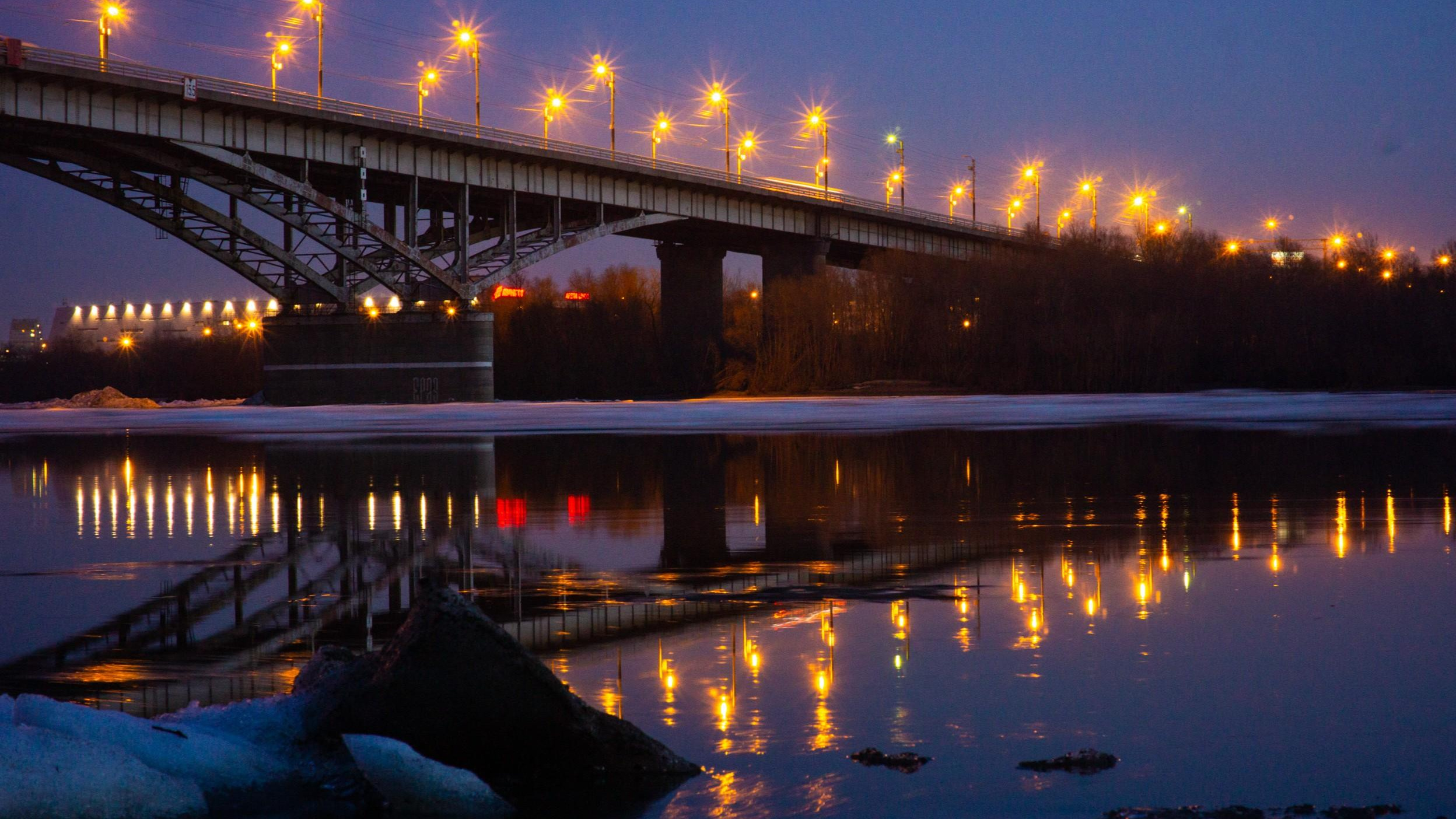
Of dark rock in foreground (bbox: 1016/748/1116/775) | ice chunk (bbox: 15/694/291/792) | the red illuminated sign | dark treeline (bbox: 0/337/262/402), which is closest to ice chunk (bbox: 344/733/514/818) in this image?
ice chunk (bbox: 15/694/291/792)

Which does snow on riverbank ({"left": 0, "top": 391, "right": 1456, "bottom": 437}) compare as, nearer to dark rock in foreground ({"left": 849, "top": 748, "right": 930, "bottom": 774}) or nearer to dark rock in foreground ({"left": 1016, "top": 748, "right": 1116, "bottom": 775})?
dark rock in foreground ({"left": 849, "top": 748, "right": 930, "bottom": 774})

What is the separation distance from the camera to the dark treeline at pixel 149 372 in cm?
13362

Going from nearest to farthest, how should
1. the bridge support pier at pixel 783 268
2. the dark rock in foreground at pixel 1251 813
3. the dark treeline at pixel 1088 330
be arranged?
1. the dark rock in foreground at pixel 1251 813
2. the dark treeline at pixel 1088 330
3. the bridge support pier at pixel 783 268

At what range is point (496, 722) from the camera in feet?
19.2

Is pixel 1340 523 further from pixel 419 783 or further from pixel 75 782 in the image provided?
pixel 75 782

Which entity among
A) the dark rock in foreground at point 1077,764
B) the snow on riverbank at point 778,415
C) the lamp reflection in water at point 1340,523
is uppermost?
the snow on riverbank at point 778,415

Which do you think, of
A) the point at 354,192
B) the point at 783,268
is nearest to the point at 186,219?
the point at 354,192

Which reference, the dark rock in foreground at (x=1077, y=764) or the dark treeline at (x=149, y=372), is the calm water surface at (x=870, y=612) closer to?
the dark rock in foreground at (x=1077, y=764)

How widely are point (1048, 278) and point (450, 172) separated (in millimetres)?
39037

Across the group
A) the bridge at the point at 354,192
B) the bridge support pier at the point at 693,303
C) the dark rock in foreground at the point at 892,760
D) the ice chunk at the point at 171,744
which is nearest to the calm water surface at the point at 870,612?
the dark rock in foreground at the point at 892,760

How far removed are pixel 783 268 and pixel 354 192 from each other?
3306cm

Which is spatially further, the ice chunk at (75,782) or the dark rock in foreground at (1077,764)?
the dark rock in foreground at (1077,764)

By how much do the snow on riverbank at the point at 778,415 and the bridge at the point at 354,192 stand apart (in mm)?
4354

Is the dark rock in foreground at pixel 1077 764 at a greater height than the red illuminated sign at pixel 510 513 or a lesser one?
lesser
